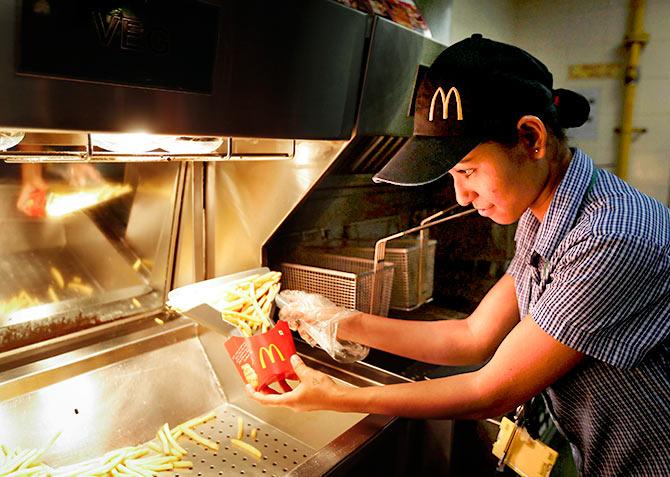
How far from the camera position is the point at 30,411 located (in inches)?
59.2

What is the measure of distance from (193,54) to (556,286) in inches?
37.0

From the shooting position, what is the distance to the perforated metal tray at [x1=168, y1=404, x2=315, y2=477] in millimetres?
1537

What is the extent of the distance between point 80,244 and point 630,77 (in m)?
3.51

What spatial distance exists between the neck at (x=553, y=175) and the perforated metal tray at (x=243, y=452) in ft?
3.38

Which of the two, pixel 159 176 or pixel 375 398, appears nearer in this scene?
pixel 375 398

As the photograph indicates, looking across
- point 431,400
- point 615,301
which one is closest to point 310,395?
point 431,400

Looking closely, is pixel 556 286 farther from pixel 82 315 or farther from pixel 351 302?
pixel 82 315

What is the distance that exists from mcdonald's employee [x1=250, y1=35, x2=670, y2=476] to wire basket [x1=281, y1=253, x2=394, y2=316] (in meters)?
0.76

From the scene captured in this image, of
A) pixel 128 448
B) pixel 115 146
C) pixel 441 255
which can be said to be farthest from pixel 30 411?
pixel 441 255

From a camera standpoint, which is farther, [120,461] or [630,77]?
[630,77]

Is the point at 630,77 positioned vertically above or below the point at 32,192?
above

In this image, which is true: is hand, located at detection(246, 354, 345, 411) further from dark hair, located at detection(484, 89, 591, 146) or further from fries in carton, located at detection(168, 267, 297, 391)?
dark hair, located at detection(484, 89, 591, 146)

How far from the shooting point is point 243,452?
1624mm

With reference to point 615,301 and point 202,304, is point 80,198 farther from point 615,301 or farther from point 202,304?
point 615,301
